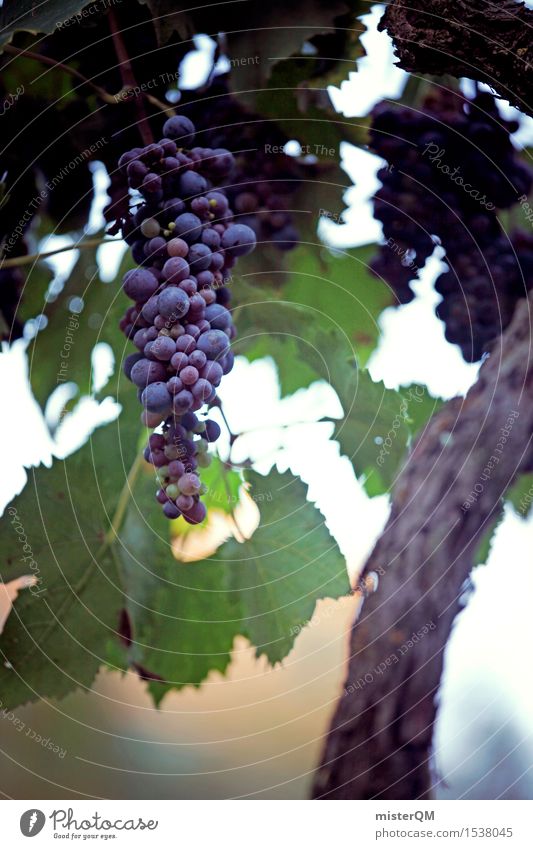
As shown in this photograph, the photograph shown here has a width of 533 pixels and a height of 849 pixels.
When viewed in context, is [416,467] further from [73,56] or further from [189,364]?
[73,56]

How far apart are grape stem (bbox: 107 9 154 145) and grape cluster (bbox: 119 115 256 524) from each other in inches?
1.7

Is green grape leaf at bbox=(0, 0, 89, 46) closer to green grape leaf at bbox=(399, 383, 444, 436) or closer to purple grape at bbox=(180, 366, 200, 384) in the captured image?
purple grape at bbox=(180, 366, 200, 384)

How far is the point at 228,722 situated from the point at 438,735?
146mm

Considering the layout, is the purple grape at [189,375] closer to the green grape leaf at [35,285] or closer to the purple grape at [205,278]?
the purple grape at [205,278]

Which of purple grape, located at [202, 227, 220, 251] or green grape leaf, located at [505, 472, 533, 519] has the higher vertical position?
purple grape, located at [202, 227, 220, 251]

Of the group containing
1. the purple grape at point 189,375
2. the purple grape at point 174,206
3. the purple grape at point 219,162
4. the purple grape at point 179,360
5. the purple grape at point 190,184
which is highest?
the purple grape at point 219,162

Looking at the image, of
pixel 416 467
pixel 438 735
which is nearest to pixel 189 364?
pixel 416 467

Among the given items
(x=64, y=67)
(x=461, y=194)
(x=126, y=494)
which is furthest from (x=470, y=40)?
(x=126, y=494)

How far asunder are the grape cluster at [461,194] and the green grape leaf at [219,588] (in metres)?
0.16

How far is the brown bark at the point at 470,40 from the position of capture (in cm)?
30

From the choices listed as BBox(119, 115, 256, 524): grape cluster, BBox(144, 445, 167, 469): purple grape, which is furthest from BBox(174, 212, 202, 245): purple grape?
BBox(144, 445, 167, 469): purple grape

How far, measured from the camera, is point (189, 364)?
335 mm

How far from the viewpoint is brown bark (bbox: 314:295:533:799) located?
1.23 ft

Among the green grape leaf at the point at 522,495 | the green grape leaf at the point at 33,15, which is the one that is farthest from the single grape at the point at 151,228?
the green grape leaf at the point at 522,495
